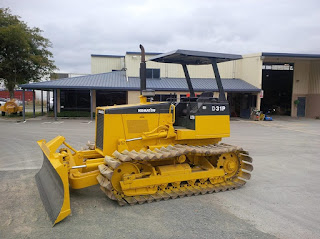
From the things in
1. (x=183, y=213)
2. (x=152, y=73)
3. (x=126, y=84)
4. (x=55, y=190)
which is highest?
(x=152, y=73)

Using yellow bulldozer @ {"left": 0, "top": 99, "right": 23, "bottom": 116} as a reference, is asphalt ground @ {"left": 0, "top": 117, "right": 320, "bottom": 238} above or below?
below

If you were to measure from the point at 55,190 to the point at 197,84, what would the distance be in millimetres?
20765

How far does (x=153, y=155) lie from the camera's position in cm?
499

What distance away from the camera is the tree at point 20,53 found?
24.1 metres

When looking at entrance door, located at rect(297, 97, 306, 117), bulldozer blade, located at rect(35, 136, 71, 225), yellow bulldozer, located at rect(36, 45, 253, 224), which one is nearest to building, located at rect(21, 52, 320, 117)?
entrance door, located at rect(297, 97, 306, 117)

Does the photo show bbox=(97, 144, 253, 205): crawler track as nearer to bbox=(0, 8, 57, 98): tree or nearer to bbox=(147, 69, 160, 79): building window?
bbox=(147, 69, 160, 79): building window

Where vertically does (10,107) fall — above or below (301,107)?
below

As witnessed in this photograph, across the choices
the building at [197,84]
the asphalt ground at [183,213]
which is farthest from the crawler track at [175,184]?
the building at [197,84]

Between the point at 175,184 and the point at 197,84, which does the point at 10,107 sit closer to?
the point at 197,84

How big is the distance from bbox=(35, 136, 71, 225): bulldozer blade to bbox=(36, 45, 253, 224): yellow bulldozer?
2 cm

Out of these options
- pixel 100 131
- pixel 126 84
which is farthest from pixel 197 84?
pixel 100 131

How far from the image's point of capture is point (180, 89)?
2320cm

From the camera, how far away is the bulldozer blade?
4277 millimetres

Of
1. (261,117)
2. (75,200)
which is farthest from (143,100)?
(261,117)
